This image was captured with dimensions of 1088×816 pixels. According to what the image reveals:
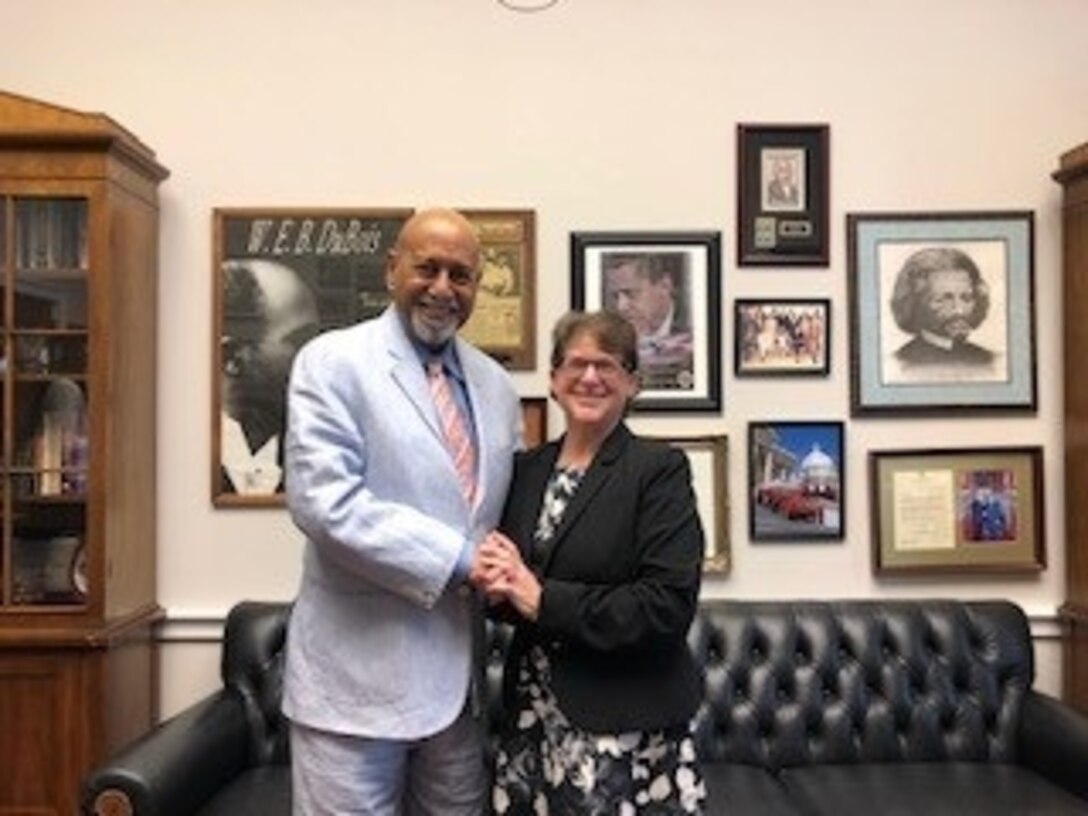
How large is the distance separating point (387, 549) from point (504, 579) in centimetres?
19

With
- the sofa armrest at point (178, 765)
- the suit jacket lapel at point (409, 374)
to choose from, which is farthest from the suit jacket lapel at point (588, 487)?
the sofa armrest at point (178, 765)

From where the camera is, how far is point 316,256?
305 cm

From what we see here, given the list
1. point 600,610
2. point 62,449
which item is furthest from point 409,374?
point 62,449

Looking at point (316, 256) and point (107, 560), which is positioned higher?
point (316, 256)

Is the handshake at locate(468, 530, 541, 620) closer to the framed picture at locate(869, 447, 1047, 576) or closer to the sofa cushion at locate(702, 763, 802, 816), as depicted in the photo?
the sofa cushion at locate(702, 763, 802, 816)

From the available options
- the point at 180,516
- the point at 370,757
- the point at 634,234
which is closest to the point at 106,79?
the point at 180,516

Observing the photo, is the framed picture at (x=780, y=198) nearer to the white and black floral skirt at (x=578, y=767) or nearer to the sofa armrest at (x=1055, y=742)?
the sofa armrest at (x=1055, y=742)

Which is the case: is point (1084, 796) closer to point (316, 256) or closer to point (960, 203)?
point (960, 203)

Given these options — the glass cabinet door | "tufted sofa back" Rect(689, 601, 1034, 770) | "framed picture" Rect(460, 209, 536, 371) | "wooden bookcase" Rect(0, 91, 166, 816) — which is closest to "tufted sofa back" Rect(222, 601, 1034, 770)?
"tufted sofa back" Rect(689, 601, 1034, 770)

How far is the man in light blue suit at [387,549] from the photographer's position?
5.51 feet

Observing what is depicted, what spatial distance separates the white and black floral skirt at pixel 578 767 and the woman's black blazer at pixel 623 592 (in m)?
0.04

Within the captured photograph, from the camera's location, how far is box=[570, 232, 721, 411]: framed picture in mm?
3066

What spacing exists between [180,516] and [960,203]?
2.38 m

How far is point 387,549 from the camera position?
1.65 meters
